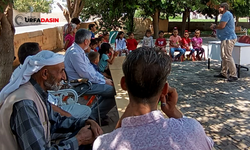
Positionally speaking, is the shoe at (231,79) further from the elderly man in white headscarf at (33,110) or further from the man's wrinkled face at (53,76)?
the man's wrinkled face at (53,76)

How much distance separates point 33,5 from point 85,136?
4420 cm

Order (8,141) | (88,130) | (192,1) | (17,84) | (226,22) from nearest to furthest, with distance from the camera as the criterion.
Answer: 1. (8,141)
2. (17,84)
3. (88,130)
4. (226,22)
5. (192,1)

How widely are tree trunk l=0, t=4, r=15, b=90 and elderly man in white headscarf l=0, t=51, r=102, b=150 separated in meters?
3.45

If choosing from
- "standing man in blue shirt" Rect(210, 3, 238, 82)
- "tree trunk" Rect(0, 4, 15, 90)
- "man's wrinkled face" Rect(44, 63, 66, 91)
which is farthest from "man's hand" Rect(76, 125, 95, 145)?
"standing man in blue shirt" Rect(210, 3, 238, 82)

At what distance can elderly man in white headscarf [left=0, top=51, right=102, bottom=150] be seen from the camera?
1702 mm

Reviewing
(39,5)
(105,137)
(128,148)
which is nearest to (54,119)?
(105,137)

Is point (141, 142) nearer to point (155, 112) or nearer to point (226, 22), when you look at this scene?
Answer: point (155, 112)

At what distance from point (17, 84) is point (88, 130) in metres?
0.68

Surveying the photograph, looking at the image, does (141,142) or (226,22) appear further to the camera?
(226,22)

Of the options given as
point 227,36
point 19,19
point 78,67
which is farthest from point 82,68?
point 19,19

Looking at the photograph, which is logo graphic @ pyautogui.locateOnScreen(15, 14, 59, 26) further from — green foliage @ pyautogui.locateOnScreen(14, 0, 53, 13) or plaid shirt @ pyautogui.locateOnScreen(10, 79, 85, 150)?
plaid shirt @ pyautogui.locateOnScreen(10, 79, 85, 150)

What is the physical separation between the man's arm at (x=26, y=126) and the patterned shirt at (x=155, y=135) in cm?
61

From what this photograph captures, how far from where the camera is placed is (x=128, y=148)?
3.94ft

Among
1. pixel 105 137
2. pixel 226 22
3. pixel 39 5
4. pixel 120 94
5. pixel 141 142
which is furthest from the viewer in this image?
pixel 39 5
